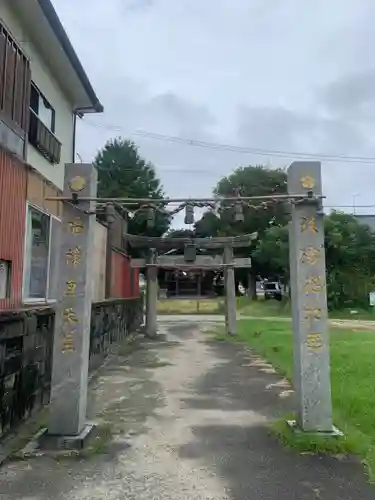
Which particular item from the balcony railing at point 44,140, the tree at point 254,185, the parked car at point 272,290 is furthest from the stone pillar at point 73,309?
the parked car at point 272,290

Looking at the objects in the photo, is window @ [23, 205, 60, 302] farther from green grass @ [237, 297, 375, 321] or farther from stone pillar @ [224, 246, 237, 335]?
green grass @ [237, 297, 375, 321]

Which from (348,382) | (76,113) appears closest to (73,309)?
(348,382)

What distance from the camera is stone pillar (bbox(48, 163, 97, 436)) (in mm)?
5152

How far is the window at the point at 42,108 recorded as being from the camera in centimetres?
854

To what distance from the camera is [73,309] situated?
532 centimetres

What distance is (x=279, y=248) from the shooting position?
31.5m

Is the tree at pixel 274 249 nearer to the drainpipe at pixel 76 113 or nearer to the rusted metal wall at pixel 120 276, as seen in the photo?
the rusted metal wall at pixel 120 276

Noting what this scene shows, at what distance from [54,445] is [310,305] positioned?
2.98 meters

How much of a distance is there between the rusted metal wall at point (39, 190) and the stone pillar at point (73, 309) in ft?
5.03

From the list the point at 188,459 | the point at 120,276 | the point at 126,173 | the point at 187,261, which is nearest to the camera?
the point at 188,459

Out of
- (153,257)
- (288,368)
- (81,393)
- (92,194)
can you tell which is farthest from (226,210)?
(153,257)

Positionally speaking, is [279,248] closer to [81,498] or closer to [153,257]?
[153,257]

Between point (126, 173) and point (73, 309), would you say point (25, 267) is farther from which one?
point (126, 173)

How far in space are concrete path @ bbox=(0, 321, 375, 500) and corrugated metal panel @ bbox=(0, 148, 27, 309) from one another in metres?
1.96
